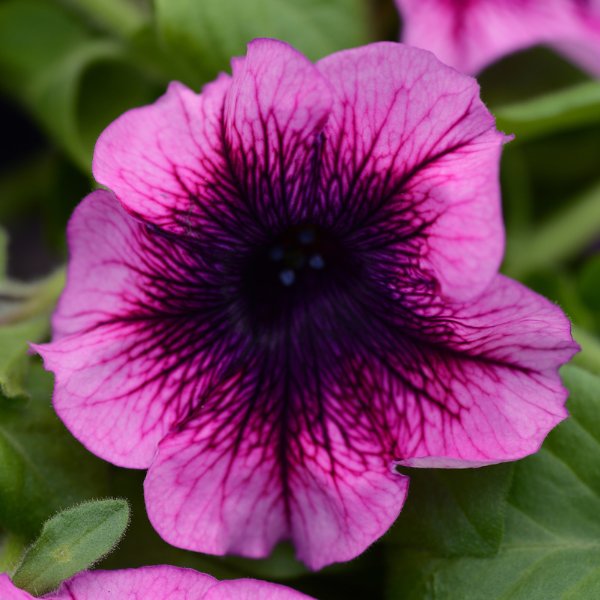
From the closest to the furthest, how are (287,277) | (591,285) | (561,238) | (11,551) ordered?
(11,551) < (287,277) < (591,285) < (561,238)

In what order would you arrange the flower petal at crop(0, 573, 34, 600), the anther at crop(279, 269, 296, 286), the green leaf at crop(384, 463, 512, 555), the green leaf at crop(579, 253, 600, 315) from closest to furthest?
the flower petal at crop(0, 573, 34, 600) → the green leaf at crop(384, 463, 512, 555) → the anther at crop(279, 269, 296, 286) → the green leaf at crop(579, 253, 600, 315)

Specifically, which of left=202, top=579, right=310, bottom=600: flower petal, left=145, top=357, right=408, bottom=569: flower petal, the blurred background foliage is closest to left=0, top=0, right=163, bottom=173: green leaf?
the blurred background foliage

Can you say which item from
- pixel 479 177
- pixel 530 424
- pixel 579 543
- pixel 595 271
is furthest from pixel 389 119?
pixel 595 271

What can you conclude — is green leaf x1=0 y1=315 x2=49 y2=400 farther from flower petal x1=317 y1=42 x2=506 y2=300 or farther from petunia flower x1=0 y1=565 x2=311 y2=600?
flower petal x1=317 y1=42 x2=506 y2=300

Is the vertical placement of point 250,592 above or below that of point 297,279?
below

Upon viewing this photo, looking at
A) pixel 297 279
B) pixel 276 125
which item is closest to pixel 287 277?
pixel 297 279

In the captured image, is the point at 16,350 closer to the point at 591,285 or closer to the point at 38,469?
the point at 38,469
